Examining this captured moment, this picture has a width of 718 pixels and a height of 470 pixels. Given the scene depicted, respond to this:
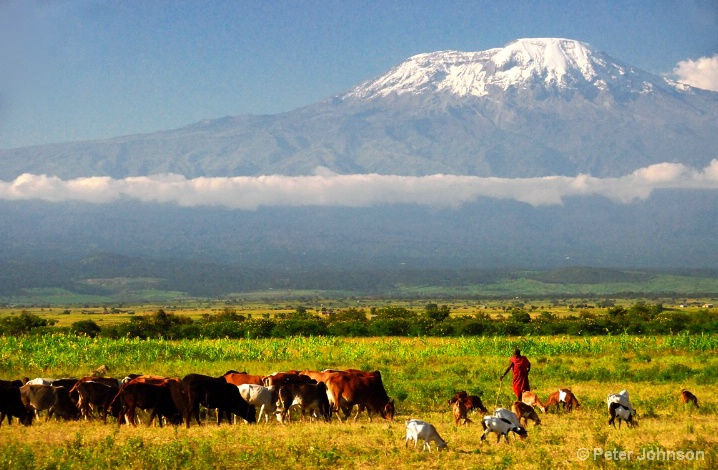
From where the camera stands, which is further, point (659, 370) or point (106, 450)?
point (659, 370)

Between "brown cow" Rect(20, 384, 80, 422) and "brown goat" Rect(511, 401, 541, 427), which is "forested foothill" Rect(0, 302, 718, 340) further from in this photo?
"brown goat" Rect(511, 401, 541, 427)

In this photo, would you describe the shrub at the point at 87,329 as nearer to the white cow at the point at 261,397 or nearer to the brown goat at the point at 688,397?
the white cow at the point at 261,397

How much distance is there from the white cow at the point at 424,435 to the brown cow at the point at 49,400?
9334mm

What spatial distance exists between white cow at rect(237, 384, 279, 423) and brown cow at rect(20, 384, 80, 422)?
4.36 meters

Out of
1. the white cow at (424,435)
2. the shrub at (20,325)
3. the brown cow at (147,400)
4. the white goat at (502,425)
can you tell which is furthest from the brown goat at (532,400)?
the shrub at (20,325)

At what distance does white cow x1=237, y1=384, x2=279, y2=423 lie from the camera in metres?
23.3

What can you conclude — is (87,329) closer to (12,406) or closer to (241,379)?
(241,379)

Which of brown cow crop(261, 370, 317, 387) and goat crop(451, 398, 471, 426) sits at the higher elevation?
brown cow crop(261, 370, 317, 387)

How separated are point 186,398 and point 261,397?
194 cm

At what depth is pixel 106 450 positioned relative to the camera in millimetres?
18500

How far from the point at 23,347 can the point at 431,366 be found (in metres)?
18.7

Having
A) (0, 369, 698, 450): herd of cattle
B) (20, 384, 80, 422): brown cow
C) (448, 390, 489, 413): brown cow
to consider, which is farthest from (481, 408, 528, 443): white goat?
(20, 384, 80, 422): brown cow

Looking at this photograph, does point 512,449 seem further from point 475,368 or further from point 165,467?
point 475,368

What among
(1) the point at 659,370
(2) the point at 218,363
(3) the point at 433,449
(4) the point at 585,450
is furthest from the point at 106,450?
(1) the point at 659,370
